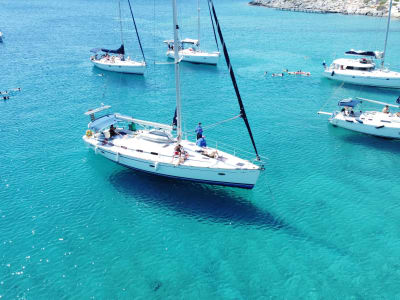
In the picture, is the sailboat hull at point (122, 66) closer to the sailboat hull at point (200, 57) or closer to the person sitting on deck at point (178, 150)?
the sailboat hull at point (200, 57)

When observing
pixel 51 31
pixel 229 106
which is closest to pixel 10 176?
pixel 229 106

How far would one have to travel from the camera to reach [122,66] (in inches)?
2505

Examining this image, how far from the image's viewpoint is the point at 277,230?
26203mm

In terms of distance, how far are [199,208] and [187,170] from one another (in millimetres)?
3523

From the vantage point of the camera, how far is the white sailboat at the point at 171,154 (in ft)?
92.6

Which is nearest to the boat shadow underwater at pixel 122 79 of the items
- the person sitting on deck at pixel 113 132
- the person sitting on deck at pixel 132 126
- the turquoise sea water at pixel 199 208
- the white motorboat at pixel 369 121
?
the turquoise sea water at pixel 199 208

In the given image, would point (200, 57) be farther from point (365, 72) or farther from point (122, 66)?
point (365, 72)

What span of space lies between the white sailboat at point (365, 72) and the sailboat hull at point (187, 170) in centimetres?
4000

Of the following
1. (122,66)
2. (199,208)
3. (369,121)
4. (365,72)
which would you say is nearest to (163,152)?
(199,208)

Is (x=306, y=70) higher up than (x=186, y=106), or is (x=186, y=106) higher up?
(x=306, y=70)

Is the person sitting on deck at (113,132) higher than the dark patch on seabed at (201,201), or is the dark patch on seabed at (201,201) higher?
the person sitting on deck at (113,132)

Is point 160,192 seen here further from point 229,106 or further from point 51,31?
point 51,31

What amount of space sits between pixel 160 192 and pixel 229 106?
24.2 metres

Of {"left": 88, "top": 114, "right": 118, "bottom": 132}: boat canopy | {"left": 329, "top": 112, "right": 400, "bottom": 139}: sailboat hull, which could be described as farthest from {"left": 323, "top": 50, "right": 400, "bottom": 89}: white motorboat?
{"left": 88, "top": 114, "right": 118, "bottom": 132}: boat canopy
